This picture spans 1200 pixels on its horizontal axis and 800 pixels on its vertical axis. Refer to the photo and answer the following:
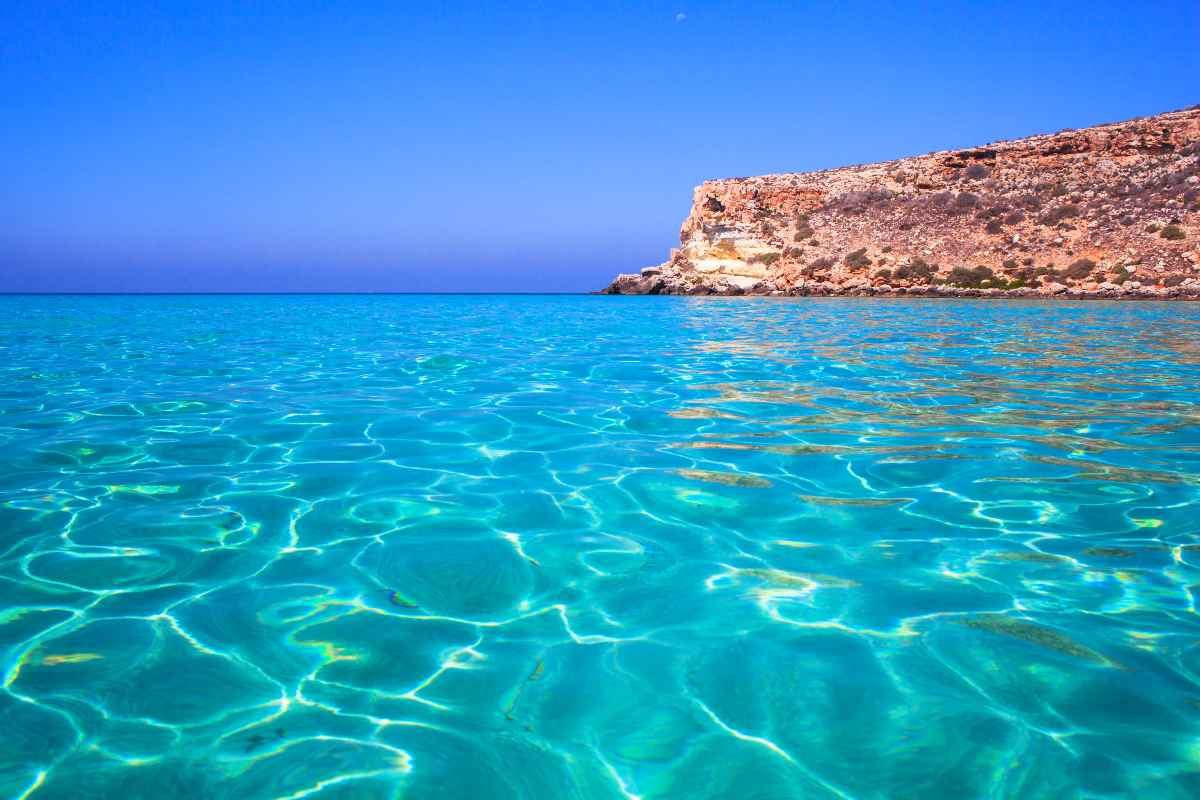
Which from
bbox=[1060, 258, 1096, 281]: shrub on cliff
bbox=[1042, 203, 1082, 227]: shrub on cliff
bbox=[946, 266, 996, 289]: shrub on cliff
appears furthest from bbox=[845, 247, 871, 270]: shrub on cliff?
bbox=[1060, 258, 1096, 281]: shrub on cliff

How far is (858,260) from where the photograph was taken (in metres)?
39.0

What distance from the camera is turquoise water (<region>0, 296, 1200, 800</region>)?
1.82 m

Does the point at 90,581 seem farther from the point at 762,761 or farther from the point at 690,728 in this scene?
the point at 762,761

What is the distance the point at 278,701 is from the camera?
2.05 m

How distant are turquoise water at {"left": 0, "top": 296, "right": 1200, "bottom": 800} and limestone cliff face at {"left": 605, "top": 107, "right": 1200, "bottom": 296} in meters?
31.4

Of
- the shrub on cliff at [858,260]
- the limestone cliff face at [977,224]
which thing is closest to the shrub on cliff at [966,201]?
the limestone cliff face at [977,224]

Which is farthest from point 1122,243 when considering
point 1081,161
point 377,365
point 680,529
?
point 680,529

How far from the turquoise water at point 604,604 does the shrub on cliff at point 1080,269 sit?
1229 inches

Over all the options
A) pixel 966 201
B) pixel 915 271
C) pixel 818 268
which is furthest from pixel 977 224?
pixel 818 268

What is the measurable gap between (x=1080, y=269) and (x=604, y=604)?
121 ft

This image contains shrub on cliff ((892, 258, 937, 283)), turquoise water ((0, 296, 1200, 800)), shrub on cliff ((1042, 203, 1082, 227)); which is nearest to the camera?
turquoise water ((0, 296, 1200, 800))

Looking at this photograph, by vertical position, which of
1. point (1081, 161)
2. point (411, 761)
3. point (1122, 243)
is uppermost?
point (1081, 161)

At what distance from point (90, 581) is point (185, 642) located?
0.78 metres

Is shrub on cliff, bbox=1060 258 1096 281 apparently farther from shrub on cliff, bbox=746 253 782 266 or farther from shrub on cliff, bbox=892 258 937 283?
shrub on cliff, bbox=746 253 782 266
